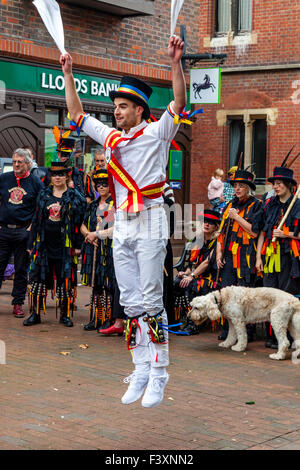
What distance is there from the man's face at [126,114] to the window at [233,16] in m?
17.3

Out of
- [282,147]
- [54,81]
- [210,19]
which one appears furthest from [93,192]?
[210,19]

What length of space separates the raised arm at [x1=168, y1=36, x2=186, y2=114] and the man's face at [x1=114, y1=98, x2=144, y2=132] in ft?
1.34

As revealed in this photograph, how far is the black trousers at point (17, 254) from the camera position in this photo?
9.91m

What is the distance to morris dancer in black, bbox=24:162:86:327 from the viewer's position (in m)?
9.41

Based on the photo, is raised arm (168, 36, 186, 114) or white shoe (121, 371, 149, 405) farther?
white shoe (121, 371, 149, 405)

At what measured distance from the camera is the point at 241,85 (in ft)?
71.1

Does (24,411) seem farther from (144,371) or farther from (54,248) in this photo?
(54,248)

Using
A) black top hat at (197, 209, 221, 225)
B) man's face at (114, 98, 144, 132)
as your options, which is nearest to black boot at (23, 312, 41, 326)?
black top hat at (197, 209, 221, 225)

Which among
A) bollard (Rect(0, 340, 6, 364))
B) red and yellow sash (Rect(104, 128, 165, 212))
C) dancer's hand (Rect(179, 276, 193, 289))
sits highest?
red and yellow sash (Rect(104, 128, 165, 212))

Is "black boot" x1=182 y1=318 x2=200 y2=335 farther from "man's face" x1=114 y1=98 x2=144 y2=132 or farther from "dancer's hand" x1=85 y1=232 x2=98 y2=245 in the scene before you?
"man's face" x1=114 y1=98 x2=144 y2=132

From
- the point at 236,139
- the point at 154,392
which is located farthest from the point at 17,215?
the point at 236,139

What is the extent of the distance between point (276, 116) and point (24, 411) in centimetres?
1658

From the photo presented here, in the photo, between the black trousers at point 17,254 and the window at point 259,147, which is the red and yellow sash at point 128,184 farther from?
the window at point 259,147

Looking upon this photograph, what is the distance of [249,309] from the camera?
27.7 feet
